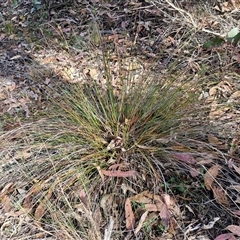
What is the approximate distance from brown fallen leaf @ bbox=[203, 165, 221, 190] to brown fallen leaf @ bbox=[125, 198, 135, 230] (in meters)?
0.39

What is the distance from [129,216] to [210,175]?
445 mm

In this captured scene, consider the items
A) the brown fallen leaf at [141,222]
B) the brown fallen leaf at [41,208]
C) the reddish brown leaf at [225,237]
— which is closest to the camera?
the reddish brown leaf at [225,237]

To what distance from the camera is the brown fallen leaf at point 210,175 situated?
1787 mm

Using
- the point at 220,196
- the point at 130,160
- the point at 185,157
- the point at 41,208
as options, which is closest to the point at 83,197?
the point at 41,208

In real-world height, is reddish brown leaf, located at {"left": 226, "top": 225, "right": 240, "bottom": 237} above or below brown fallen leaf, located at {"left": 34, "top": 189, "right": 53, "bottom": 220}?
below

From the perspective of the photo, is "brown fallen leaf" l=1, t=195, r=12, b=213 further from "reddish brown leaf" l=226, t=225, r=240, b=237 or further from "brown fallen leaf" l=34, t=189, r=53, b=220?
"reddish brown leaf" l=226, t=225, r=240, b=237

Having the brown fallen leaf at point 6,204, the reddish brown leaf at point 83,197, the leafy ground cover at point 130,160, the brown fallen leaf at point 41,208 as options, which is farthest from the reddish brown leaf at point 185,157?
the brown fallen leaf at point 6,204

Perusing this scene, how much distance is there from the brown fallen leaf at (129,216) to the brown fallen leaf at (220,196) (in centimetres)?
41

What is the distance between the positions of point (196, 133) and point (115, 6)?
7.07 ft

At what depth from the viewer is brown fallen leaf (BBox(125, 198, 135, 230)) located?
1709 millimetres

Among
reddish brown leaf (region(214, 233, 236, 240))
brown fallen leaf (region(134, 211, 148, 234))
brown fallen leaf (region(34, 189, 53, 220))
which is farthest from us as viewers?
brown fallen leaf (region(34, 189, 53, 220))

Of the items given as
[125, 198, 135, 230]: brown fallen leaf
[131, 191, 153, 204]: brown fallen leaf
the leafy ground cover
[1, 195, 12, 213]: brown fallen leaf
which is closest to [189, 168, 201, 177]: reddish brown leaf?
the leafy ground cover

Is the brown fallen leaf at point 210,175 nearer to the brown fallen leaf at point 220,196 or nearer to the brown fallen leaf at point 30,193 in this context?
the brown fallen leaf at point 220,196

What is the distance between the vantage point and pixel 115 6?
145 inches
